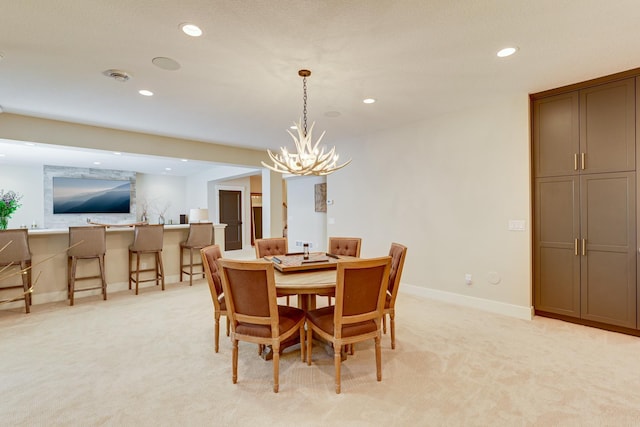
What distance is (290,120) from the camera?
14.7ft

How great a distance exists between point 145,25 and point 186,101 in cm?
152

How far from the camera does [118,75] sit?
294 cm

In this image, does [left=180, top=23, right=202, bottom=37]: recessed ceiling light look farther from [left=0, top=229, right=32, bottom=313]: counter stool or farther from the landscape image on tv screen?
the landscape image on tv screen

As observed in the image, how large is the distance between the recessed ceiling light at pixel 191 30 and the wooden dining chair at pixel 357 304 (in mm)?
1973

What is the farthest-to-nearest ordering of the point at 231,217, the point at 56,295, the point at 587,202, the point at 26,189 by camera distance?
the point at 231,217
the point at 26,189
the point at 56,295
the point at 587,202

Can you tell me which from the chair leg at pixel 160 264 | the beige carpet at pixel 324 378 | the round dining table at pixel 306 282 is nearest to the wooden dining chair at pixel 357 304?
the round dining table at pixel 306 282

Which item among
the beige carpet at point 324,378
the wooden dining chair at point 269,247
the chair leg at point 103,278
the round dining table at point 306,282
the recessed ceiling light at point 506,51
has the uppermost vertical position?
the recessed ceiling light at point 506,51

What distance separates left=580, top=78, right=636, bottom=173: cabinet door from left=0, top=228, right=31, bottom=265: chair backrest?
21.4 feet

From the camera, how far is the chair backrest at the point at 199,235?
17.2ft

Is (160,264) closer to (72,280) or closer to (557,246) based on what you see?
(72,280)

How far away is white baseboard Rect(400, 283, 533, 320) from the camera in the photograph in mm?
3581

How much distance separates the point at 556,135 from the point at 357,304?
121 inches

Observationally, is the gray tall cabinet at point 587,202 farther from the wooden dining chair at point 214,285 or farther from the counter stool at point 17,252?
the counter stool at point 17,252

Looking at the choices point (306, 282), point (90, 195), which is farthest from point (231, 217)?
point (306, 282)
